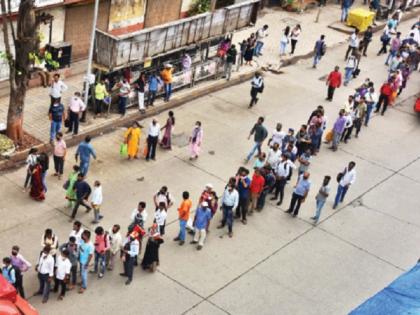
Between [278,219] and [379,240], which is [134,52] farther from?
[379,240]

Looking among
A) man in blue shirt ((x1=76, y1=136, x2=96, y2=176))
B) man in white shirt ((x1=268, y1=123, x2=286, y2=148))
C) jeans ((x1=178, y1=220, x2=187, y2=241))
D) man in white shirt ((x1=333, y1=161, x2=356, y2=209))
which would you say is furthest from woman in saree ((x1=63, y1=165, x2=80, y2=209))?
man in white shirt ((x1=333, y1=161, x2=356, y2=209))

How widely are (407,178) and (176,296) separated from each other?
31.1 feet

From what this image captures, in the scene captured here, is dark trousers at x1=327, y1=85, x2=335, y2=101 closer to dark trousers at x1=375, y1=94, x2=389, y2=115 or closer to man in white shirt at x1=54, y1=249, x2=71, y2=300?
dark trousers at x1=375, y1=94, x2=389, y2=115

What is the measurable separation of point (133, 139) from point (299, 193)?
452 cm

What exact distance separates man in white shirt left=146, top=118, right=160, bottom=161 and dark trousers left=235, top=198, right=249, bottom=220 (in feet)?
10.5

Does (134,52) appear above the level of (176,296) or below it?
above

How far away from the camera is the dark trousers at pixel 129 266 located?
14048 millimetres

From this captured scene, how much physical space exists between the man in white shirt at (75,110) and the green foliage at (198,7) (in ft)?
31.9

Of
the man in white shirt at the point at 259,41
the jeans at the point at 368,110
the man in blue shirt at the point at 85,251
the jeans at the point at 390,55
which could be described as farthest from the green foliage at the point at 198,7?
the man in blue shirt at the point at 85,251

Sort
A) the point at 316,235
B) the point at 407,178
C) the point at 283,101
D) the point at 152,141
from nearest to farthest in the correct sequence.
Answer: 1. the point at 316,235
2. the point at 152,141
3. the point at 407,178
4. the point at 283,101

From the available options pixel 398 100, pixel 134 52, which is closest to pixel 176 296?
pixel 134 52

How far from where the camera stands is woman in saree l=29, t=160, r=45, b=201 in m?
16.0

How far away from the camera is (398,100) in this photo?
88.0 ft

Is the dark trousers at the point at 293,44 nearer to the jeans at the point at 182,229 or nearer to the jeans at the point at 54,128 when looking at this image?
the jeans at the point at 54,128
